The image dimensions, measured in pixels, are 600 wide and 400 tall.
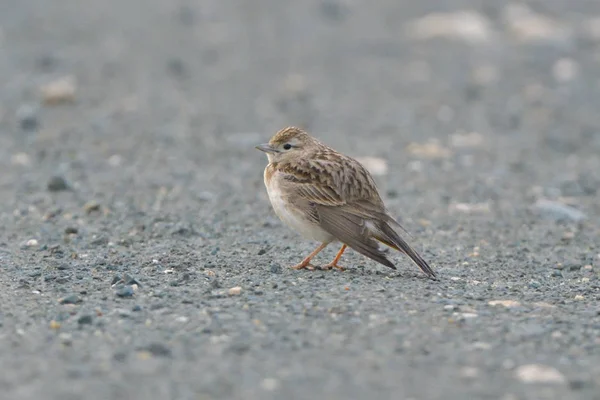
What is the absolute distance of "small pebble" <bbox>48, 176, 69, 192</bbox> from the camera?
38.1ft

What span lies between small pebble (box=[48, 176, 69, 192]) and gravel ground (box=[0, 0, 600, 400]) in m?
0.03

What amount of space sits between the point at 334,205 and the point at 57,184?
4413 mm

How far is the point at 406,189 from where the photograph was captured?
483 inches

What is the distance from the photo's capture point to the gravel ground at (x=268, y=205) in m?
5.82

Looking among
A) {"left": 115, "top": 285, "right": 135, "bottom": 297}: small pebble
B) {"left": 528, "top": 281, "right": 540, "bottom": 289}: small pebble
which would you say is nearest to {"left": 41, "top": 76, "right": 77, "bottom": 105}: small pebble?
{"left": 115, "top": 285, "right": 135, "bottom": 297}: small pebble

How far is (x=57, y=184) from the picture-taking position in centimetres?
1162

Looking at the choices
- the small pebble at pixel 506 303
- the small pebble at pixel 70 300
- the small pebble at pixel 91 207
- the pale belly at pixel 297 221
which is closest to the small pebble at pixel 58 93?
the small pebble at pixel 91 207

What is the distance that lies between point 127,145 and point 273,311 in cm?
765

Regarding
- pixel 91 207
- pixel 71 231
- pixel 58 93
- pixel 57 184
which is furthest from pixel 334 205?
pixel 58 93

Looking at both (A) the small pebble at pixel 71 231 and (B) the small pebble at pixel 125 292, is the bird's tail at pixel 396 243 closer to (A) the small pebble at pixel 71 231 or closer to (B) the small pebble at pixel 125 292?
(B) the small pebble at pixel 125 292

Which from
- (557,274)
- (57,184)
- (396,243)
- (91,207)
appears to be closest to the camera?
(396,243)

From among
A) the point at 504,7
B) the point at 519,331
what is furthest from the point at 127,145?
the point at 504,7

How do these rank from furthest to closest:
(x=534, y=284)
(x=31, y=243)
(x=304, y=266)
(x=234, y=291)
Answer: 1. (x=31, y=243)
2. (x=304, y=266)
3. (x=534, y=284)
4. (x=234, y=291)

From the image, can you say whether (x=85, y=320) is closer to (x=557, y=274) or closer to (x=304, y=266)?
(x=304, y=266)
